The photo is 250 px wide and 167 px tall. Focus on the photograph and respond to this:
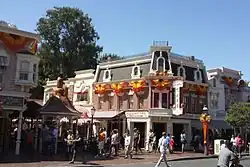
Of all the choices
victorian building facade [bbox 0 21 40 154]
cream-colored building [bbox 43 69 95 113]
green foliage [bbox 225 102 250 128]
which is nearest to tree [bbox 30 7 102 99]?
cream-colored building [bbox 43 69 95 113]

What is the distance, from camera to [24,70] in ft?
82.9

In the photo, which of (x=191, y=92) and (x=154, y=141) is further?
(x=191, y=92)

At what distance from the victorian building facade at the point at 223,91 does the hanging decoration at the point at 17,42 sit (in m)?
22.0

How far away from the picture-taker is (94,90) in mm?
41812

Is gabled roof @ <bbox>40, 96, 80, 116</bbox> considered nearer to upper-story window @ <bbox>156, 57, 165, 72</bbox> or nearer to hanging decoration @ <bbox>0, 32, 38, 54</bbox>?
hanging decoration @ <bbox>0, 32, 38, 54</bbox>

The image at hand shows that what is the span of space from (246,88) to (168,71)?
50.1ft

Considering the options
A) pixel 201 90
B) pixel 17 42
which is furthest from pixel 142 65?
pixel 17 42

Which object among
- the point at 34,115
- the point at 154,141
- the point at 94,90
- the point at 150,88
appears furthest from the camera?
the point at 94,90

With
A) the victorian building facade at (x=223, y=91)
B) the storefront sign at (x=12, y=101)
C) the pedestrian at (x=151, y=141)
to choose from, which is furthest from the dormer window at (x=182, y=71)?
the storefront sign at (x=12, y=101)

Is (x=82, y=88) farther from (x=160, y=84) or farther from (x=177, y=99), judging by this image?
(x=177, y=99)

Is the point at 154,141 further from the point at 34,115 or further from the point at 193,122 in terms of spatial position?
the point at 34,115

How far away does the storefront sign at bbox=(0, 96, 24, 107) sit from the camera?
23641mm

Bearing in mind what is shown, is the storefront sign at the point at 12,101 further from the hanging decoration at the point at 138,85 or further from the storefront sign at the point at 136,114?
the hanging decoration at the point at 138,85

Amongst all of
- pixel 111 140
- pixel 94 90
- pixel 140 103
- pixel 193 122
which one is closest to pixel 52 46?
pixel 94 90
